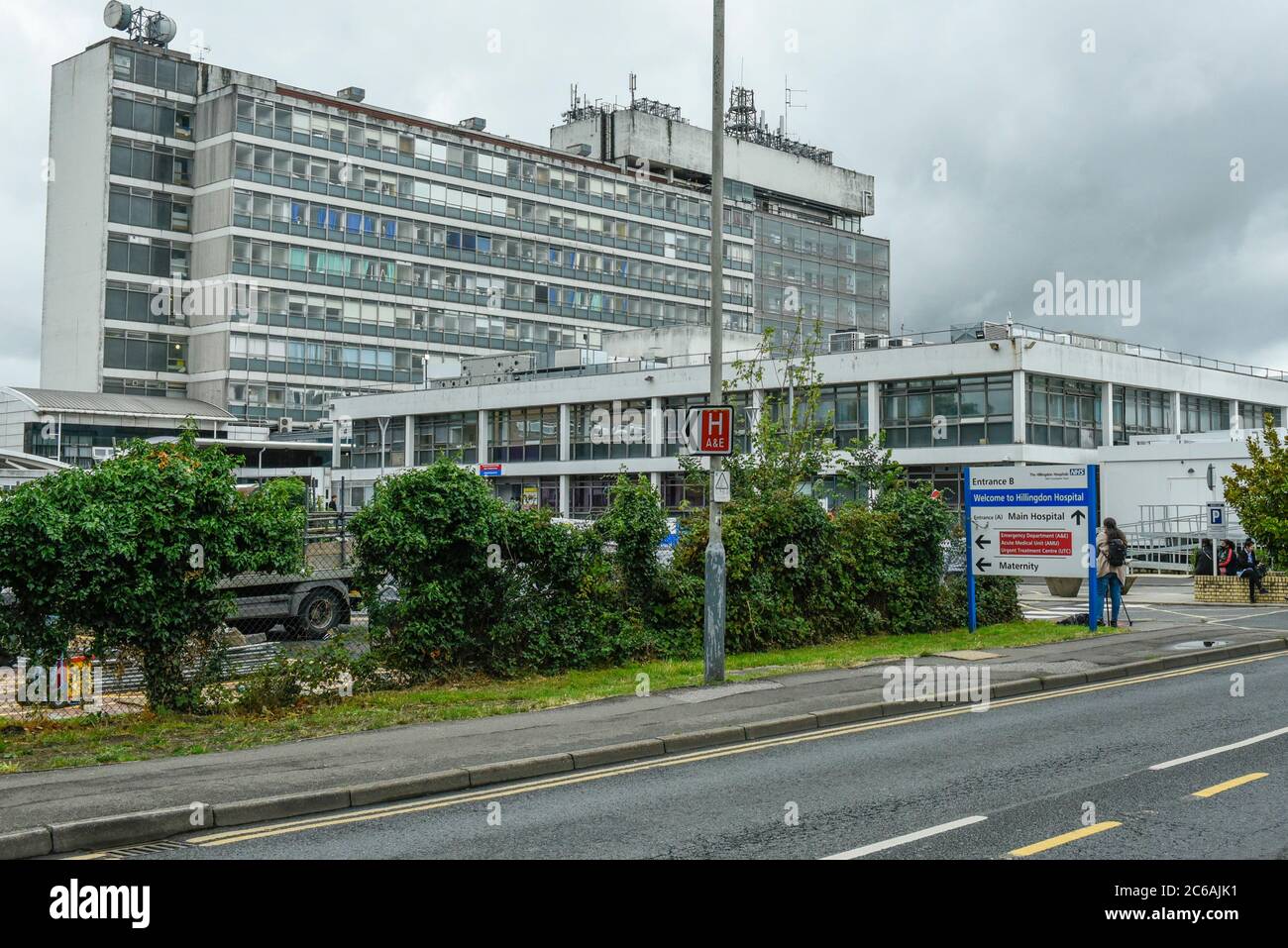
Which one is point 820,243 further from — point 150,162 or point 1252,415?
point 150,162

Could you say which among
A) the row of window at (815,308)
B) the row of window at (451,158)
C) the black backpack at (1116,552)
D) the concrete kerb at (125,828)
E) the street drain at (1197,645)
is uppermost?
the row of window at (451,158)

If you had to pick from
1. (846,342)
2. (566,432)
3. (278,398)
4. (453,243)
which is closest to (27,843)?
(846,342)

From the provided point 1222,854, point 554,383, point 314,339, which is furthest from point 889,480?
point 314,339

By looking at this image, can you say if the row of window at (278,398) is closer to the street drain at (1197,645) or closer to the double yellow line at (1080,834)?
the street drain at (1197,645)

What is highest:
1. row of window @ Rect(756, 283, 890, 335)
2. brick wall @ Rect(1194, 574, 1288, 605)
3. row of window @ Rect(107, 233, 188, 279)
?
row of window @ Rect(756, 283, 890, 335)

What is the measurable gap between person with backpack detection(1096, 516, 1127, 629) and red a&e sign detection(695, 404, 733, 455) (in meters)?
9.66

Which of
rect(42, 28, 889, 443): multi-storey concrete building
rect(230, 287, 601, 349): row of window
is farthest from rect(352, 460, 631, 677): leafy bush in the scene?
rect(230, 287, 601, 349): row of window

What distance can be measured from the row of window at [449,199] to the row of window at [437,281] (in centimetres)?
391

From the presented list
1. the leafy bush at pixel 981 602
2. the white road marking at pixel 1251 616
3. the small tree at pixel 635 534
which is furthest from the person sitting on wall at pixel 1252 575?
the small tree at pixel 635 534

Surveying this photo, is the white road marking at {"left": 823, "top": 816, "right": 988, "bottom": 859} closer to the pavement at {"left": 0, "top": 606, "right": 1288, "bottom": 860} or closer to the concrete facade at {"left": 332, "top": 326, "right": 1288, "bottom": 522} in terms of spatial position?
the pavement at {"left": 0, "top": 606, "right": 1288, "bottom": 860}

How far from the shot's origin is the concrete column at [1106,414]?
168ft

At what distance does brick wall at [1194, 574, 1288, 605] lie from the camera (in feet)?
97.3

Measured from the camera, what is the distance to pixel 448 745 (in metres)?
11.4
